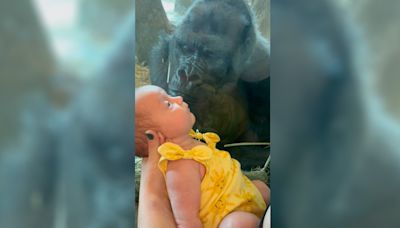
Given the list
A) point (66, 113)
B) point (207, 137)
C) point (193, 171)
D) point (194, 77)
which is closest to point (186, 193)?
point (193, 171)

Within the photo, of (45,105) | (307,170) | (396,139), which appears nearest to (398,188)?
(396,139)

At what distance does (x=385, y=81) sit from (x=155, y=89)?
681 millimetres

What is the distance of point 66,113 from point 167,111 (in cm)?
31

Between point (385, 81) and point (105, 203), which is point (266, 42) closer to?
point (385, 81)

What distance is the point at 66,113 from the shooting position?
1.27 meters

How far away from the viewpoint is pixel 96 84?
127 cm

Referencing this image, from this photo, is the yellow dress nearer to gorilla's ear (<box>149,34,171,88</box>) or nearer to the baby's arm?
the baby's arm

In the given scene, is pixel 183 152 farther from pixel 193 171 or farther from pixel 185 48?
pixel 185 48

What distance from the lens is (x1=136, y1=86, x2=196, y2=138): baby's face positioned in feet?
3.95

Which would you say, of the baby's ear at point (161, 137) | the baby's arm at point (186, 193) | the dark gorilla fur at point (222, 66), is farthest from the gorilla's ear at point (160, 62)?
the baby's arm at point (186, 193)

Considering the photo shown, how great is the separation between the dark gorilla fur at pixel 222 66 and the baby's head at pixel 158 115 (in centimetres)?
4

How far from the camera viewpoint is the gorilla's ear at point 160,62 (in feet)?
4.06

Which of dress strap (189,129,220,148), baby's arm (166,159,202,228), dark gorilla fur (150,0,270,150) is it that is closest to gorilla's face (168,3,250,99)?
dark gorilla fur (150,0,270,150)

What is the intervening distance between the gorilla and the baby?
10cm
